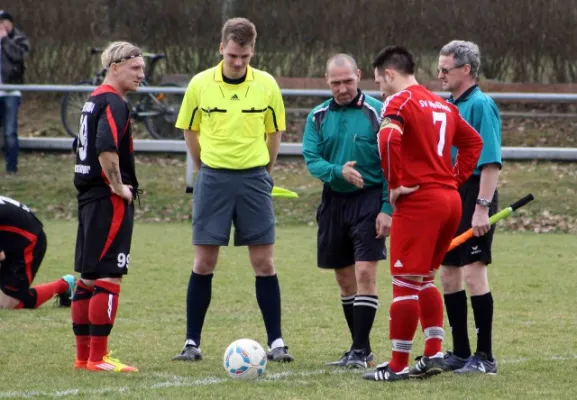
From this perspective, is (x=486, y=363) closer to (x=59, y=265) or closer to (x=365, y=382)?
(x=365, y=382)

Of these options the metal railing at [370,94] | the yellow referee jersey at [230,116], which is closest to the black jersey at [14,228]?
the yellow referee jersey at [230,116]

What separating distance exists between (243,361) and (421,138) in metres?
1.68

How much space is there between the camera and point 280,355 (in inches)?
299

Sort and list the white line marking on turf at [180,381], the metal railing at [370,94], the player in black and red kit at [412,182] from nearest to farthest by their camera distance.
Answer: the white line marking on turf at [180,381] < the player in black and red kit at [412,182] < the metal railing at [370,94]

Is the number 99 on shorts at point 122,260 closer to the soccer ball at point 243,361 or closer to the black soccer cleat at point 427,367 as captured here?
the soccer ball at point 243,361

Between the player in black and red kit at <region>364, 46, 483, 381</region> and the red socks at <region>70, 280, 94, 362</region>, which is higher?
the player in black and red kit at <region>364, 46, 483, 381</region>

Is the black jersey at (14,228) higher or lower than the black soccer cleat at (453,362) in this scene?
higher

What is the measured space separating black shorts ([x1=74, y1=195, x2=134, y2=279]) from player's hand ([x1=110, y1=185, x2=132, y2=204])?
5 cm

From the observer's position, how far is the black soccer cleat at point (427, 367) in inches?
266

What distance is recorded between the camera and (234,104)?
25.1 feet

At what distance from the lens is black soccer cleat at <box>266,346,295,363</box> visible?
756 cm

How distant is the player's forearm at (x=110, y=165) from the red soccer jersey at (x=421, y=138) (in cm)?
168

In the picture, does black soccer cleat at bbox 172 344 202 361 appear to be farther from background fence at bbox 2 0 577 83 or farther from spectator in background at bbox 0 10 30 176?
background fence at bbox 2 0 577 83

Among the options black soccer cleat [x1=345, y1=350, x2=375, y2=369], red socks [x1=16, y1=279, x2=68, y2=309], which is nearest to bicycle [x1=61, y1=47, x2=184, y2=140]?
red socks [x1=16, y1=279, x2=68, y2=309]
